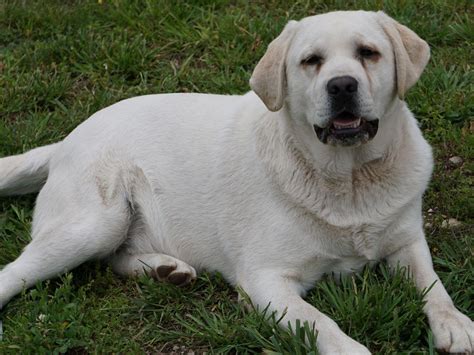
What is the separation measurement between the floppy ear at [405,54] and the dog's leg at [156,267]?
1.33m

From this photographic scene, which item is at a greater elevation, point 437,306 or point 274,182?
point 274,182

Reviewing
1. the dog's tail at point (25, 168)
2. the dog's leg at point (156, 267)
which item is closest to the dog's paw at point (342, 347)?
the dog's leg at point (156, 267)

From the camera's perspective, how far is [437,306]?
4047 millimetres

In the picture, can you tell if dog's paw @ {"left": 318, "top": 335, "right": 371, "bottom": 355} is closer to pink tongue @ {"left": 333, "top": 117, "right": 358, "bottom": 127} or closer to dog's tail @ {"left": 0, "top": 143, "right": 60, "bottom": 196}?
pink tongue @ {"left": 333, "top": 117, "right": 358, "bottom": 127}

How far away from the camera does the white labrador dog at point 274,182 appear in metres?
4.09

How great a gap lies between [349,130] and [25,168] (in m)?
2.03

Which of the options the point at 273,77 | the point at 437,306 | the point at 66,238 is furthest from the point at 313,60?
the point at 66,238

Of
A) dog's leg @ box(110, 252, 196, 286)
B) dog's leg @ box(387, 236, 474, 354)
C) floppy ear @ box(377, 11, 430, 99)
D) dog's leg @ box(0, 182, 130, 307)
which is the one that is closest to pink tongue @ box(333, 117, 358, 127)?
floppy ear @ box(377, 11, 430, 99)

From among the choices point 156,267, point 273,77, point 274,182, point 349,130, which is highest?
point 273,77

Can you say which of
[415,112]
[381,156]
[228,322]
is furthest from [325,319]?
[415,112]

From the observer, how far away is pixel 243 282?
14.5 ft

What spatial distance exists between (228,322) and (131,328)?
47 cm

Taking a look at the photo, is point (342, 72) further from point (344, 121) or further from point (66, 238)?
point (66, 238)

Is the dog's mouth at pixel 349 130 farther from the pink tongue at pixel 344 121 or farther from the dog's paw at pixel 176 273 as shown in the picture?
the dog's paw at pixel 176 273
